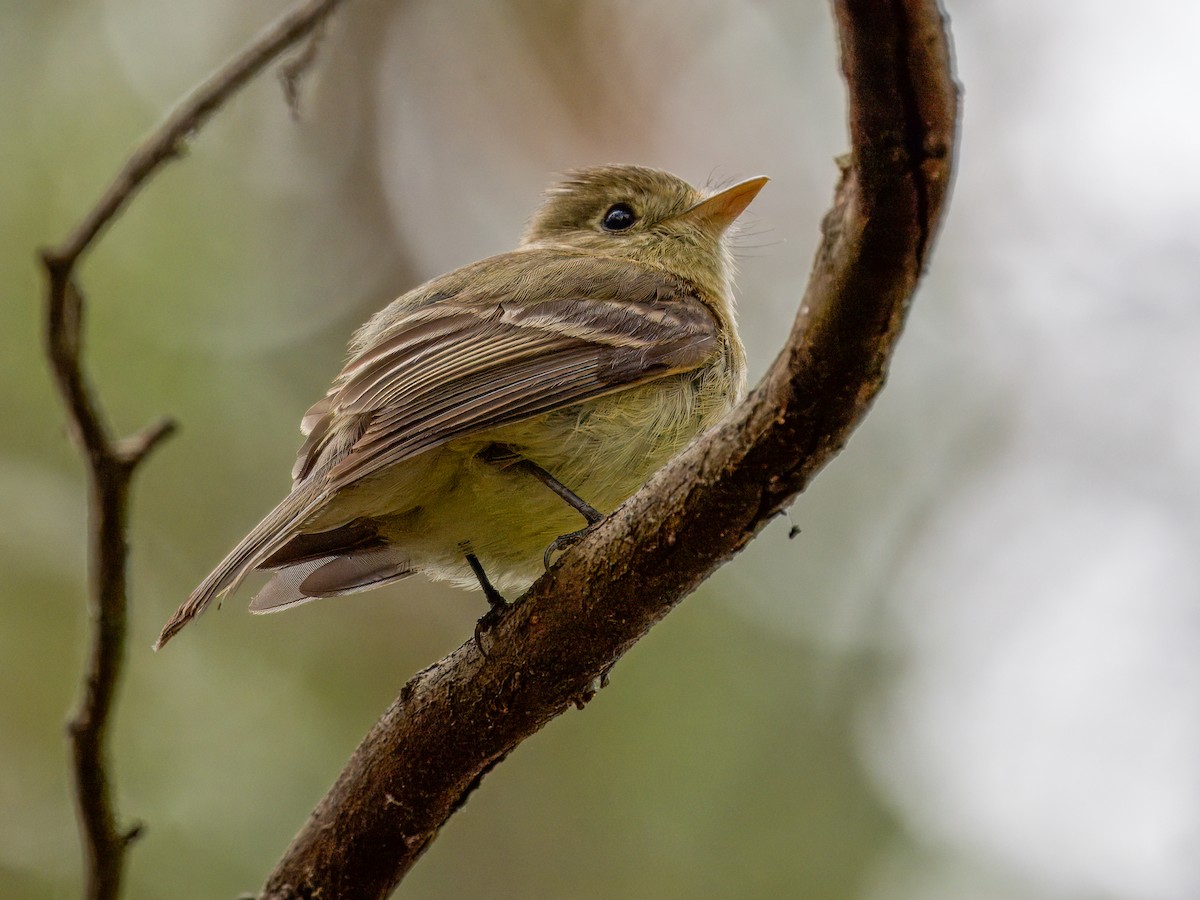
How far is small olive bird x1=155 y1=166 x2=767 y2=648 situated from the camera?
337 centimetres

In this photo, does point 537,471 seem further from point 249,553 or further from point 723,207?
point 723,207

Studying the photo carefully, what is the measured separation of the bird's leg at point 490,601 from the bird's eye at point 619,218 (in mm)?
1797

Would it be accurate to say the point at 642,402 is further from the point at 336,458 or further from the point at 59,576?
the point at 59,576

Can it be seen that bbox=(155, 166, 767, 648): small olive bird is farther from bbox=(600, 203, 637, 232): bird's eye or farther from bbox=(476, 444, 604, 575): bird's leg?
bbox=(600, 203, 637, 232): bird's eye

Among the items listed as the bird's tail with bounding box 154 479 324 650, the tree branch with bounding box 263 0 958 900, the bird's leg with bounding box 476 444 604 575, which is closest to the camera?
the tree branch with bounding box 263 0 958 900

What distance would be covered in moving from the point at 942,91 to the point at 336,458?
80.8 inches

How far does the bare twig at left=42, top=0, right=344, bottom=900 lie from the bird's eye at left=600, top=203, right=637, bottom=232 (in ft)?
8.46

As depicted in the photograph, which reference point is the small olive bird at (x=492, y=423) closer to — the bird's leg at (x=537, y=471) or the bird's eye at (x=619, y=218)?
the bird's leg at (x=537, y=471)

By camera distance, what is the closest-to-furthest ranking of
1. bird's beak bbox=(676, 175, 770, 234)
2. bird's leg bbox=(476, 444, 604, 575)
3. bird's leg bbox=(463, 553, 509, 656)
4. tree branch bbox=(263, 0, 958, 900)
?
tree branch bbox=(263, 0, 958, 900) < bird's leg bbox=(463, 553, 509, 656) < bird's leg bbox=(476, 444, 604, 575) < bird's beak bbox=(676, 175, 770, 234)

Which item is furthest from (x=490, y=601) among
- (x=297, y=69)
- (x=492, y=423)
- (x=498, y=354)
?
(x=297, y=69)

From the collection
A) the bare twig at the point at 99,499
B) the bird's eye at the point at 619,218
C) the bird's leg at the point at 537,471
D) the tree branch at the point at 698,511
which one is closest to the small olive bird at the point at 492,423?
the bird's leg at the point at 537,471

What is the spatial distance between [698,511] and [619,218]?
2810mm

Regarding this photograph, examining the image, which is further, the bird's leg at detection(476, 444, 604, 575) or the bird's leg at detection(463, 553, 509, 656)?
the bird's leg at detection(476, 444, 604, 575)

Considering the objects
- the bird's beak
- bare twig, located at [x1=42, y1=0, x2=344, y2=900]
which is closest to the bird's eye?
the bird's beak
